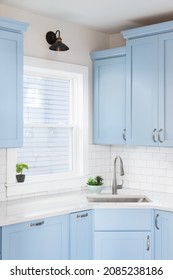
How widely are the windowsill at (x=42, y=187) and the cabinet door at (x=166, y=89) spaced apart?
1016 millimetres

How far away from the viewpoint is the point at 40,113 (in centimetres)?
438

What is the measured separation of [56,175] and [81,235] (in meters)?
0.87

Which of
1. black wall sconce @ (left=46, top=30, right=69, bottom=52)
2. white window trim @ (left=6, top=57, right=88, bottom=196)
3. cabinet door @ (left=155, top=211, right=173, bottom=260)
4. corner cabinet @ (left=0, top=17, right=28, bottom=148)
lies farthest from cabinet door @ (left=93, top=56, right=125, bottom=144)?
corner cabinet @ (left=0, top=17, right=28, bottom=148)

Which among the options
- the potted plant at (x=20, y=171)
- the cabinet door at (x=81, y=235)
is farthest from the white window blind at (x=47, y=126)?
the cabinet door at (x=81, y=235)

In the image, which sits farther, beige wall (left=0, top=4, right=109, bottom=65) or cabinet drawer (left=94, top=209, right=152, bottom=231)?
beige wall (left=0, top=4, right=109, bottom=65)

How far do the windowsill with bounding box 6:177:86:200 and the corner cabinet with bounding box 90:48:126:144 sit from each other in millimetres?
502

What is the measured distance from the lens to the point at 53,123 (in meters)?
4.50

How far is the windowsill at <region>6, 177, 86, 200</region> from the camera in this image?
400cm

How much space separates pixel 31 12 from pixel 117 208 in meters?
1.93

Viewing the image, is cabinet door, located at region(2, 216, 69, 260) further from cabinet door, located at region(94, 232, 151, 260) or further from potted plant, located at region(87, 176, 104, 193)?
potted plant, located at region(87, 176, 104, 193)

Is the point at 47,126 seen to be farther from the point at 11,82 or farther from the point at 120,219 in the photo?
the point at 120,219
